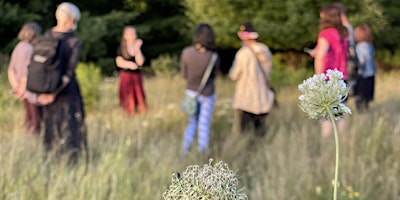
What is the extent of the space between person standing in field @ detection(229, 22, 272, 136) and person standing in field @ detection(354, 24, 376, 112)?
204 cm

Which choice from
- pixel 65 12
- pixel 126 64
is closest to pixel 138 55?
pixel 126 64

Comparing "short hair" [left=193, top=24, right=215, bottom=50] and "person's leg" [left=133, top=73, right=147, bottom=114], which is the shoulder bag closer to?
"short hair" [left=193, top=24, right=215, bottom=50]

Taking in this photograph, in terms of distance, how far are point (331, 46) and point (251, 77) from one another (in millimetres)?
999

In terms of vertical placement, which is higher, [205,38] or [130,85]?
[205,38]

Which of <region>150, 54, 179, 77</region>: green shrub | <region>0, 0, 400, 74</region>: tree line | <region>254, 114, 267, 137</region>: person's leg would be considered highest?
<region>254, 114, 267, 137</region>: person's leg

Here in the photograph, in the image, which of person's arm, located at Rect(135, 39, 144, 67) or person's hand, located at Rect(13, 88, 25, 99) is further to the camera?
person's arm, located at Rect(135, 39, 144, 67)

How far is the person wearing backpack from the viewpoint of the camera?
4.92 metres

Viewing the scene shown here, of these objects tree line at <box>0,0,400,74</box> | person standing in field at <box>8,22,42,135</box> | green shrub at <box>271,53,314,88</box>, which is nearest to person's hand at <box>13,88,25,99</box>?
person standing in field at <box>8,22,42,135</box>

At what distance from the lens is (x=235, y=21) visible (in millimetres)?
18531

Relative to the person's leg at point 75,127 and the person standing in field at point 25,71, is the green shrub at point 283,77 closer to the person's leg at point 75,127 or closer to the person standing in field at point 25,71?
the person standing in field at point 25,71

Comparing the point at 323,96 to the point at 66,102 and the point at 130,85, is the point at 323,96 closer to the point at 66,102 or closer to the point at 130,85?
the point at 66,102

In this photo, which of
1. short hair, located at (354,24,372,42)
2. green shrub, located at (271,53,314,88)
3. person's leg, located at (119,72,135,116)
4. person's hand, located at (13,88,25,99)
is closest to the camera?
person's hand, located at (13,88,25,99)

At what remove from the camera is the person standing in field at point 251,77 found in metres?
6.38

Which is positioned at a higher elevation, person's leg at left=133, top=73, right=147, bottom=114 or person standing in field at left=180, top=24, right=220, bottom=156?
person standing in field at left=180, top=24, right=220, bottom=156
